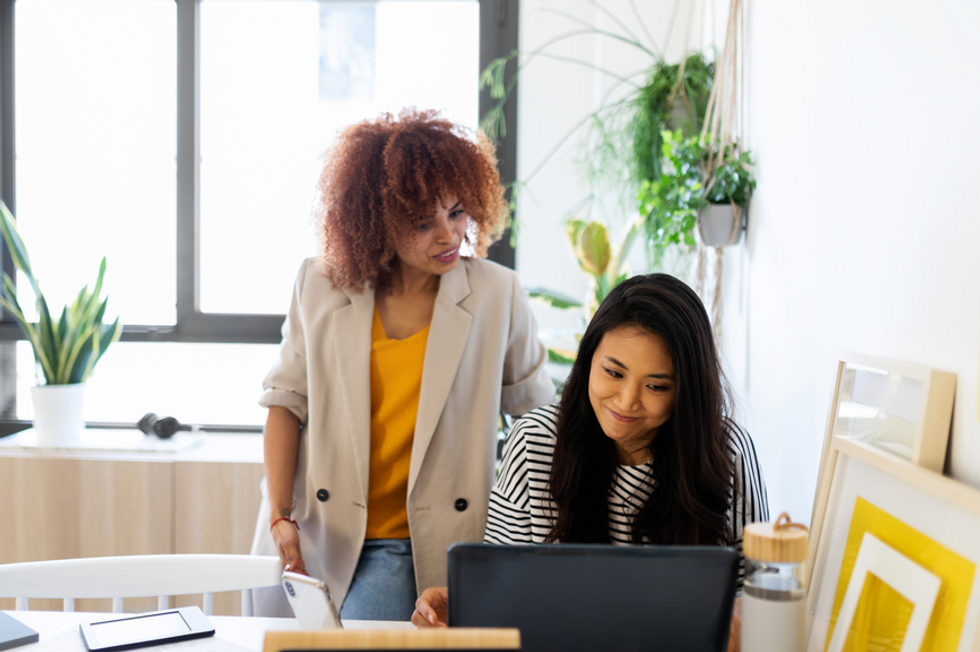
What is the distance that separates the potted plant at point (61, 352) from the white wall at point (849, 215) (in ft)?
7.03

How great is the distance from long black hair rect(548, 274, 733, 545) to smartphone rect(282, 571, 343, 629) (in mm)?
472

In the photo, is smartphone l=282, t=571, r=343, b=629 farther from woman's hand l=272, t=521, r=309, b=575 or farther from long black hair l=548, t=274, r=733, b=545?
woman's hand l=272, t=521, r=309, b=575

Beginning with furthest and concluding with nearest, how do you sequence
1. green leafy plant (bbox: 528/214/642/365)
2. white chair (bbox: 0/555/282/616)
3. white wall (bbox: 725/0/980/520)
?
1. green leafy plant (bbox: 528/214/642/365)
2. white chair (bbox: 0/555/282/616)
3. white wall (bbox: 725/0/980/520)

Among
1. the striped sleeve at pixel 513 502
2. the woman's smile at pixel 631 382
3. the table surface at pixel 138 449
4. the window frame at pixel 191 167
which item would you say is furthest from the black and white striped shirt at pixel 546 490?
the window frame at pixel 191 167

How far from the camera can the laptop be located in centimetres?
79

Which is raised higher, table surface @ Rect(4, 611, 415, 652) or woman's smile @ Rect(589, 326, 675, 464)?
woman's smile @ Rect(589, 326, 675, 464)

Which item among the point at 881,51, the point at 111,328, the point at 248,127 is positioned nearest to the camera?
the point at 881,51

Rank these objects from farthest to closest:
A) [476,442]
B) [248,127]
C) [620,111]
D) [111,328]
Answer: [248,127] → [111,328] → [620,111] → [476,442]

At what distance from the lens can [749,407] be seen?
1.86 metres

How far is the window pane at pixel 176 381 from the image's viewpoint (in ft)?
10.2

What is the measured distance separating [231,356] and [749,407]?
2.12 meters

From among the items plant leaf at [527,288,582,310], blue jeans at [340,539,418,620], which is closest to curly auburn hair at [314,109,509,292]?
blue jeans at [340,539,418,620]

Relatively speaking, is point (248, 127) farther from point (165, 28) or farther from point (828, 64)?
point (828, 64)

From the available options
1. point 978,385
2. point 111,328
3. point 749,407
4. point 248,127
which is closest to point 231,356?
point 111,328
